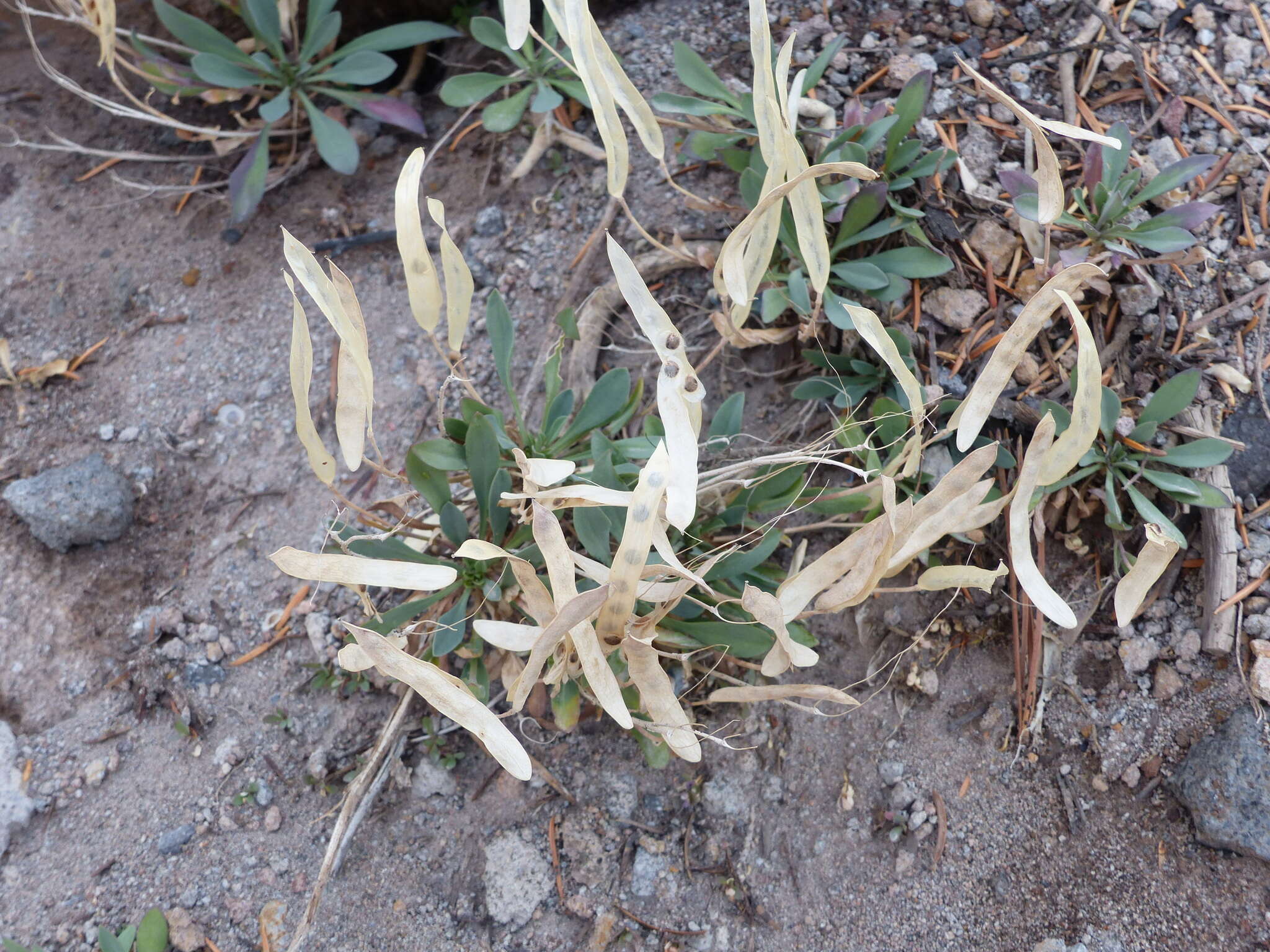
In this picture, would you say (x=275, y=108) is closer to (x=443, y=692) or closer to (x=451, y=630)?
(x=451, y=630)

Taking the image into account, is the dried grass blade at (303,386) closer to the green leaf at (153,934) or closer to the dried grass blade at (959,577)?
the green leaf at (153,934)

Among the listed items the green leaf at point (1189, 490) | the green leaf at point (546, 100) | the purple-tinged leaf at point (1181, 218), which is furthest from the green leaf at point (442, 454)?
the purple-tinged leaf at point (1181, 218)

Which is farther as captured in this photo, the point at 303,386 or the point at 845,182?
the point at 845,182

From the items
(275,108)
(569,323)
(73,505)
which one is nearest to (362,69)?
(275,108)

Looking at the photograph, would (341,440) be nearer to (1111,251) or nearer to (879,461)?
(879,461)

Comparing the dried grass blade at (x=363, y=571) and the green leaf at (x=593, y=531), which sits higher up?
the dried grass blade at (x=363, y=571)

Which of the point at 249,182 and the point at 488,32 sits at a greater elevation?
the point at 488,32
